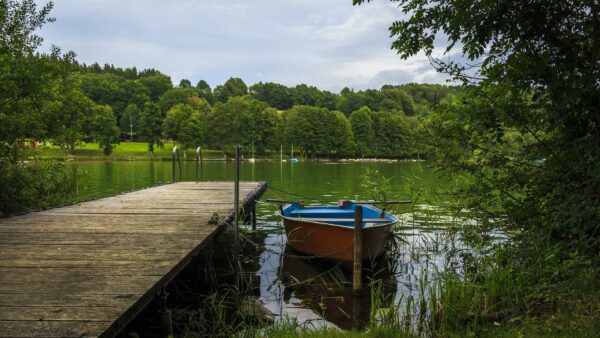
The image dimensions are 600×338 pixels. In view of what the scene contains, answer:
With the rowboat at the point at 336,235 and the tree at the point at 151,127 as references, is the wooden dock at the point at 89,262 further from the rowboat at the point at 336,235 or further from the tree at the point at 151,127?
the tree at the point at 151,127

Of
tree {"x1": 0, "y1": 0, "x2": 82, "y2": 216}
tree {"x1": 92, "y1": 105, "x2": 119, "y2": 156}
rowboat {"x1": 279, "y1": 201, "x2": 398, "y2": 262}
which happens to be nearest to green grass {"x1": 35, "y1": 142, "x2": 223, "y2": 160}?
tree {"x1": 92, "y1": 105, "x2": 119, "y2": 156}

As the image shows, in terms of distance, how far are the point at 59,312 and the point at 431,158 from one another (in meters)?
6.35

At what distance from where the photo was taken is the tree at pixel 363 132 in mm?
101825

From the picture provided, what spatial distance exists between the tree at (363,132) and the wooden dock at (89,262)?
9387cm

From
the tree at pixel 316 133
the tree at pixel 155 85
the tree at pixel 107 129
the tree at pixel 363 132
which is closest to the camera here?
the tree at pixel 107 129

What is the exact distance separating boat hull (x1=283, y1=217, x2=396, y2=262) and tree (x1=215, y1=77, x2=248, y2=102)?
5824 inches

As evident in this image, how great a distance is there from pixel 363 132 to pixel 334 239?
96874 millimetres

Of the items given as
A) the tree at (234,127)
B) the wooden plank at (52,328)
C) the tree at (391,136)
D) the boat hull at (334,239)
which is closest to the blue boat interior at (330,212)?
the boat hull at (334,239)

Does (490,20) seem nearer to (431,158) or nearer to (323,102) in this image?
(431,158)

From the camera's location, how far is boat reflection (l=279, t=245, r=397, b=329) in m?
6.83

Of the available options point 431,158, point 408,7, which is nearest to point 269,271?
point 431,158

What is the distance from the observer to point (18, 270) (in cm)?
466

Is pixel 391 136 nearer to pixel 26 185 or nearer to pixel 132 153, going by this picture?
pixel 132 153

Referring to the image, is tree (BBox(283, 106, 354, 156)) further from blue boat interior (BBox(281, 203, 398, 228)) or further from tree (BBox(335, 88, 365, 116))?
blue boat interior (BBox(281, 203, 398, 228))
